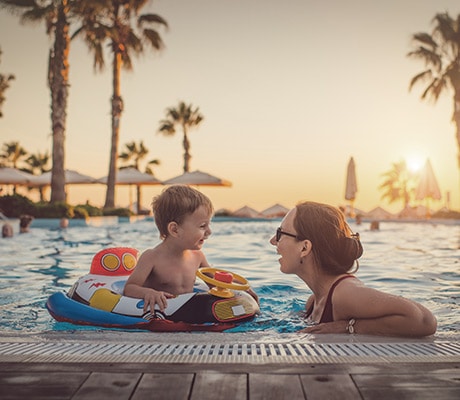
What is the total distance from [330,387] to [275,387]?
172mm

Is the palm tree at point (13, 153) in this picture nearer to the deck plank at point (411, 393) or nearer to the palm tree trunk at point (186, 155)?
the palm tree trunk at point (186, 155)

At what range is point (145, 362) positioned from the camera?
202 centimetres

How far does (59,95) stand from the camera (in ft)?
68.2

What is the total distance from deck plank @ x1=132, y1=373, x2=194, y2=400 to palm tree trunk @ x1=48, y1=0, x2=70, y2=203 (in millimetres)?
20357

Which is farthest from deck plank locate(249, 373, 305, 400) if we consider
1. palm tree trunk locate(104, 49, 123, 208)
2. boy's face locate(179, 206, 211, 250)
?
palm tree trunk locate(104, 49, 123, 208)

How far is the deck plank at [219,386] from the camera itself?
5.47 feet

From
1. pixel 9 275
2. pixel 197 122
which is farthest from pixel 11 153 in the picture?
pixel 9 275

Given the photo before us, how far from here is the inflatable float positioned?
A: 368 cm

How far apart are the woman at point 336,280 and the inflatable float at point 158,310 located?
0.75 meters

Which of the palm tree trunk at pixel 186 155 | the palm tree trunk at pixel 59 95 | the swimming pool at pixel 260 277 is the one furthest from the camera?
the palm tree trunk at pixel 186 155

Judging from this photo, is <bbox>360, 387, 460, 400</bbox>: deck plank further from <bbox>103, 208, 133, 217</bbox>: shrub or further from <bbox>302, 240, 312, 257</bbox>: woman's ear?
<bbox>103, 208, 133, 217</bbox>: shrub

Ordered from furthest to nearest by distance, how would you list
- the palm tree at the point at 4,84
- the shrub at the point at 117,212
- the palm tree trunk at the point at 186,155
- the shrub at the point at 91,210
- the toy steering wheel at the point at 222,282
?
the palm tree trunk at the point at 186,155
the palm tree at the point at 4,84
the shrub at the point at 117,212
the shrub at the point at 91,210
the toy steering wheel at the point at 222,282

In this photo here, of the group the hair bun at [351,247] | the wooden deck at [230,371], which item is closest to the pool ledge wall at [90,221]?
the hair bun at [351,247]

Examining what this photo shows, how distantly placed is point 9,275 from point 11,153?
54659 millimetres
